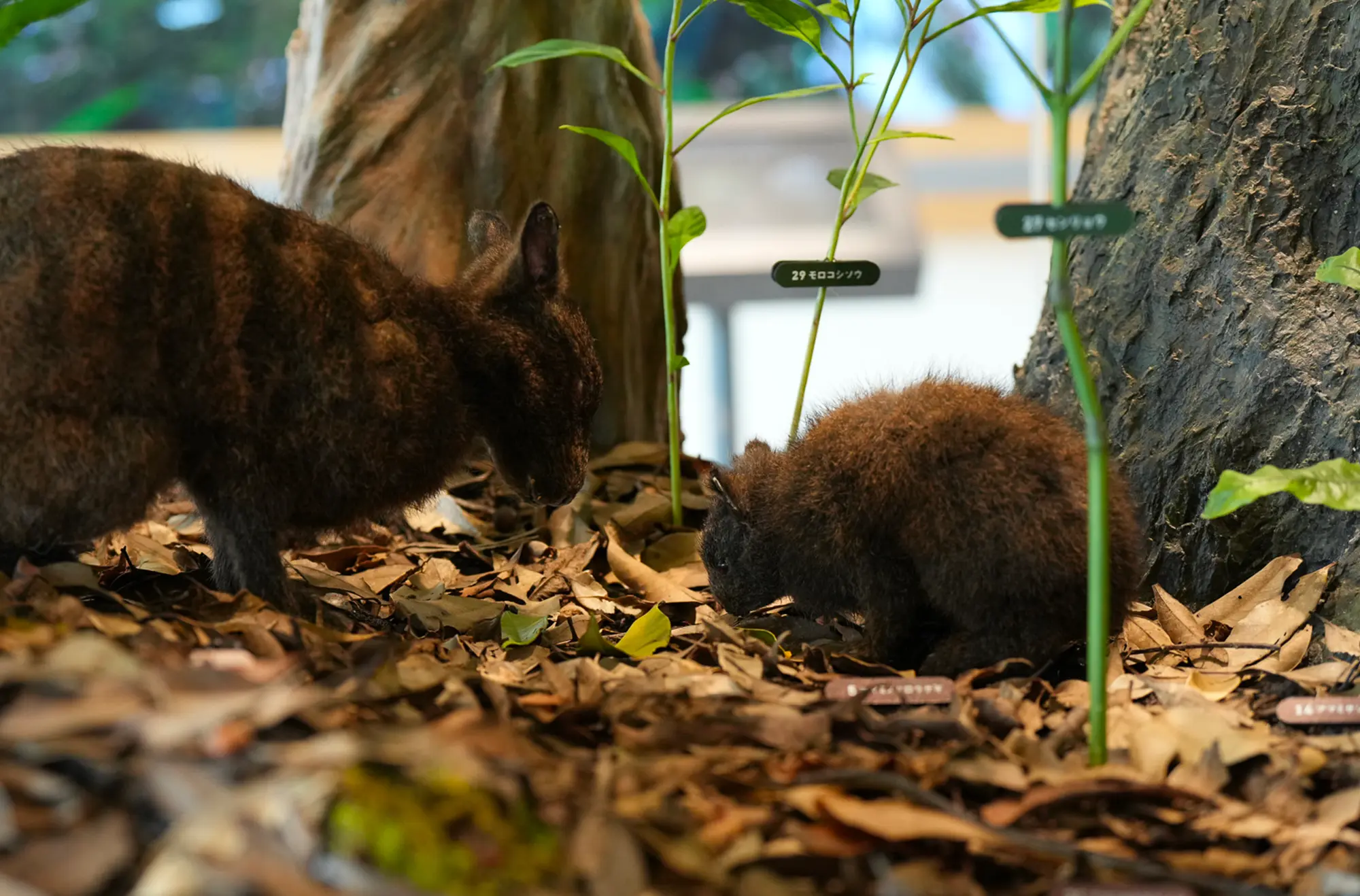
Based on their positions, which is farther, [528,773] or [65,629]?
[65,629]

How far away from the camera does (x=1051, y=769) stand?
2.32 metres

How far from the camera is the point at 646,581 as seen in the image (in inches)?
153

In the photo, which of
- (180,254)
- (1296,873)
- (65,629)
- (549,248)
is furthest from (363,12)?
(1296,873)

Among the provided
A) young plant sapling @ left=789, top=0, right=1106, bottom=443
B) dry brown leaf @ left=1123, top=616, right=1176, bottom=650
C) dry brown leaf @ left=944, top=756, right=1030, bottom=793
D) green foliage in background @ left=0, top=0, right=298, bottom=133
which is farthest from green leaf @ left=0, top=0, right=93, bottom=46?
dry brown leaf @ left=1123, top=616, right=1176, bottom=650

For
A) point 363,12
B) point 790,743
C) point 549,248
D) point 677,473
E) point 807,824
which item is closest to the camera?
point 807,824

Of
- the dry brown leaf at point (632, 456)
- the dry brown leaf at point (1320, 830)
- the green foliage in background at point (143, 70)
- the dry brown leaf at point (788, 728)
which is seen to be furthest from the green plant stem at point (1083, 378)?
the green foliage in background at point (143, 70)

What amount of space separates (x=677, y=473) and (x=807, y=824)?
2325 millimetres

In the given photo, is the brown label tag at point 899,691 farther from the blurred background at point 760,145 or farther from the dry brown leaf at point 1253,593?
the blurred background at point 760,145

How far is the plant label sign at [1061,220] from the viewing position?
2168 millimetres

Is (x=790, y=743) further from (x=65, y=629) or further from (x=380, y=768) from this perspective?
(x=65, y=629)

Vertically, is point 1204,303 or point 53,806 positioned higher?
point 1204,303

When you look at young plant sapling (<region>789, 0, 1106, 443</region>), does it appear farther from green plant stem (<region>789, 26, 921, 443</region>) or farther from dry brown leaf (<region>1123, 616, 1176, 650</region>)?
dry brown leaf (<region>1123, 616, 1176, 650</region>)

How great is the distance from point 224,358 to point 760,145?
3.47 meters

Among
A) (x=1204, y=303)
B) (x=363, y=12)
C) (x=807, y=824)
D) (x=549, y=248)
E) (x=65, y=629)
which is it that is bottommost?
(x=807, y=824)
